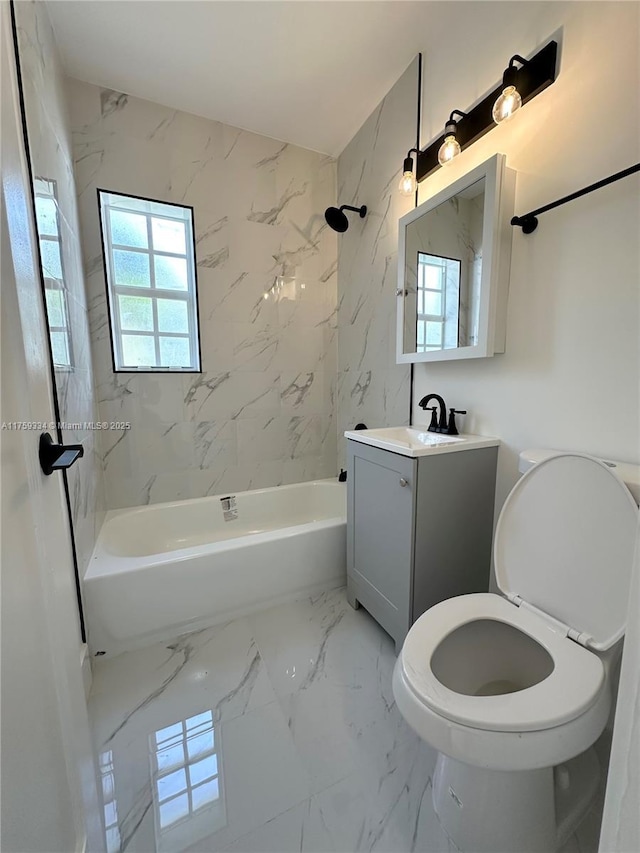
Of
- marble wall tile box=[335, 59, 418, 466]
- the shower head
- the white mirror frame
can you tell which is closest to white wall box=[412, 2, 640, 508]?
the white mirror frame

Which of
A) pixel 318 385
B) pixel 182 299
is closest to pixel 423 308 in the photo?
pixel 318 385

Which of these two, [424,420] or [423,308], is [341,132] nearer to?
[423,308]

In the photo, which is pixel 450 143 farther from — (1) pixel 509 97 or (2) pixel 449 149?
(1) pixel 509 97

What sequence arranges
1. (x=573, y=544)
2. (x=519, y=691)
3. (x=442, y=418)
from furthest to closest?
(x=442, y=418), (x=573, y=544), (x=519, y=691)

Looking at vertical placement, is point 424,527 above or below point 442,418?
below

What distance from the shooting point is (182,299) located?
223 cm

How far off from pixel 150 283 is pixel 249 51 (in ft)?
4.12

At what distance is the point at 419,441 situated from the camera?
1604 mm

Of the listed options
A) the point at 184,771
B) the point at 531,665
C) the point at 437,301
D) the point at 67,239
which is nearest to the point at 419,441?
the point at 437,301

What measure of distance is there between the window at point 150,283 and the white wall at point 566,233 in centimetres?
166

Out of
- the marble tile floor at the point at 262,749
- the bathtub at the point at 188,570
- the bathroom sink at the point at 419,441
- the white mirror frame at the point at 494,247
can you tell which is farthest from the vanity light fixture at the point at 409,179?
the marble tile floor at the point at 262,749

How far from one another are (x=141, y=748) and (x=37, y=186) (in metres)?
1.86

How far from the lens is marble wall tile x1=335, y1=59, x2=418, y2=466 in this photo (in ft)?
5.96

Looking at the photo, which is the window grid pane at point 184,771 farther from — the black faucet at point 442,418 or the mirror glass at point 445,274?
the mirror glass at point 445,274
